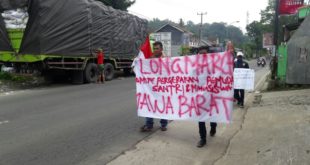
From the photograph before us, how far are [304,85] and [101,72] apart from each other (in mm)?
9461

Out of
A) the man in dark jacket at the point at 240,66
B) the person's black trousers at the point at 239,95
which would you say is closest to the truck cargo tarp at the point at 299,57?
the man in dark jacket at the point at 240,66

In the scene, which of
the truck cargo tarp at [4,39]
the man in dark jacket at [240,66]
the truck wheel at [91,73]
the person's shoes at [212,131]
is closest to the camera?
the person's shoes at [212,131]

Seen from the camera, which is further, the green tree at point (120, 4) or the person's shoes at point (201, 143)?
the green tree at point (120, 4)

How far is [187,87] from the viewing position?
6676 mm

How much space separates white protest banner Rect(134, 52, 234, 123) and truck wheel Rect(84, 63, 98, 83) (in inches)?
422

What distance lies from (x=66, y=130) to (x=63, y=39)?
31.3 ft

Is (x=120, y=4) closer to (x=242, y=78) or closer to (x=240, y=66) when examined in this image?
(x=240, y=66)

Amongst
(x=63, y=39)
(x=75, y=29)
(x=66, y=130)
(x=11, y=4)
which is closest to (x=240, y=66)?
(x=66, y=130)

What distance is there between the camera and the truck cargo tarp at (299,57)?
1242 cm

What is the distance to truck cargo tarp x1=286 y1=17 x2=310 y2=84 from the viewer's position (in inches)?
489

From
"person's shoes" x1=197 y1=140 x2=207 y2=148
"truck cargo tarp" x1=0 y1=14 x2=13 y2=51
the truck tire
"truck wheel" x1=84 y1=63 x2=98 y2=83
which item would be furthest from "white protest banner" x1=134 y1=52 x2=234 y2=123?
the truck tire

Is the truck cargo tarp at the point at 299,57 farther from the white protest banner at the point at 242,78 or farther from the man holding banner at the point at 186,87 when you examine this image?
the man holding banner at the point at 186,87

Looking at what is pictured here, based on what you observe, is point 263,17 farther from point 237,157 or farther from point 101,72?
point 237,157

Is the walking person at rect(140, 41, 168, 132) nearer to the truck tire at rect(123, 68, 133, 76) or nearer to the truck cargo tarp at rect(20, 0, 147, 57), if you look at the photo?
the truck cargo tarp at rect(20, 0, 147, 57)
